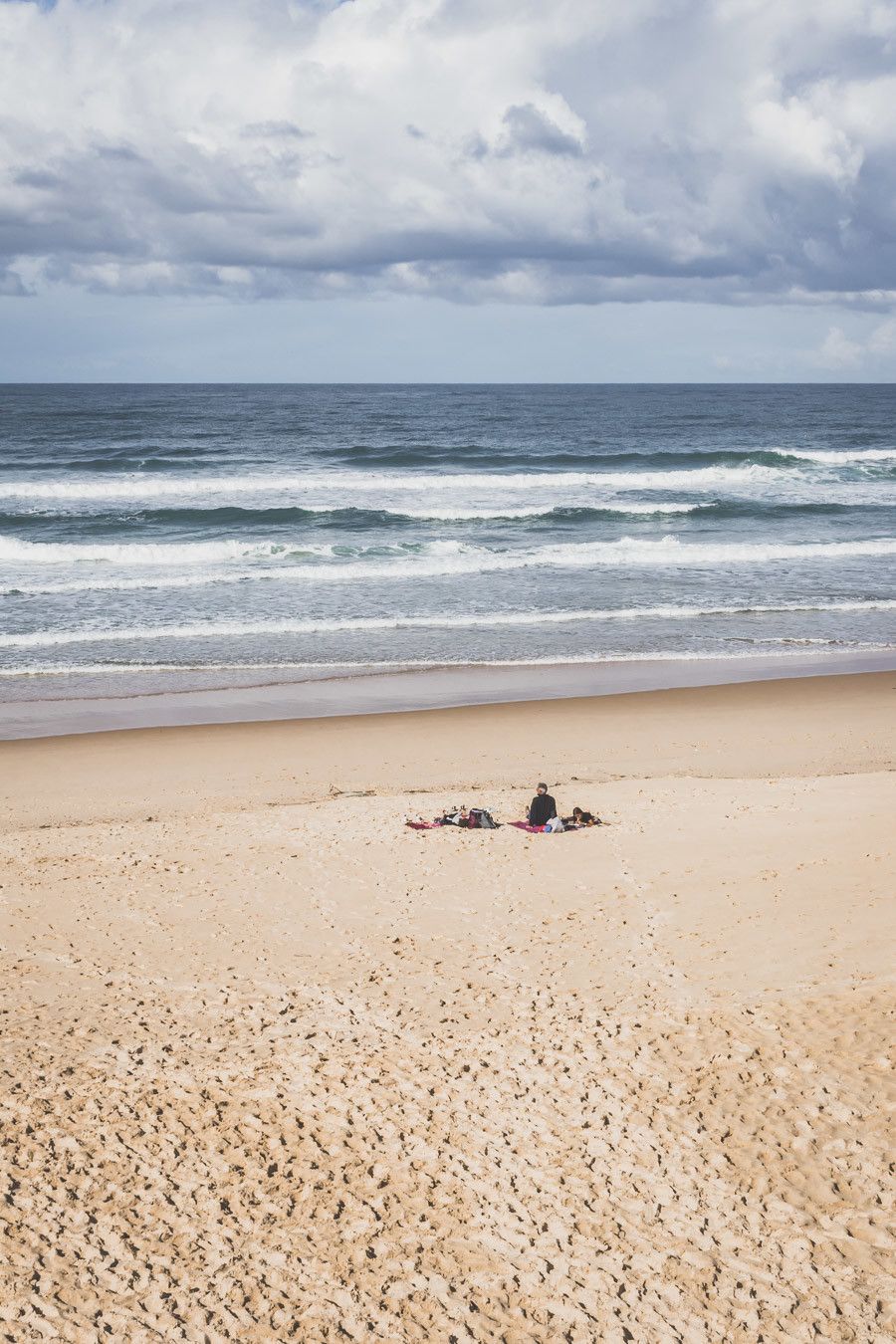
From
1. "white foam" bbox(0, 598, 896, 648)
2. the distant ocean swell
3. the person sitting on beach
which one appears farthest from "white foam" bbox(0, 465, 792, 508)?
the person sitting on beach

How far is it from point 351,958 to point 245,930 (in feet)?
3.42

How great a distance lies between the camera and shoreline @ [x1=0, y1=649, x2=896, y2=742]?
16.0 m

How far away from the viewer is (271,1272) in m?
5.59

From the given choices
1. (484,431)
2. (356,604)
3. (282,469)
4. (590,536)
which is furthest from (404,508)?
(484,431)

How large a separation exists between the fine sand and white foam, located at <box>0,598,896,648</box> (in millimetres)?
7828

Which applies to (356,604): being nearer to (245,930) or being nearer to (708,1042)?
(245,930)

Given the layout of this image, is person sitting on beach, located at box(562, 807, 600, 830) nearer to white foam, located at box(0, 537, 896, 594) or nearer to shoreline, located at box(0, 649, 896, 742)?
shoreline, located at box(0, 649, 896, 742)

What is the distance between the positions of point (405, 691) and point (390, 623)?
4.64 meters

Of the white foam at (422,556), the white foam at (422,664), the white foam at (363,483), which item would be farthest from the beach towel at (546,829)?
the white foam at (363,483)

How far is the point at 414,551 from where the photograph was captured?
98.0 feet

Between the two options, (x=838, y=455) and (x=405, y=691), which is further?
(x=838, y=455)

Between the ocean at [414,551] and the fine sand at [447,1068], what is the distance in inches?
288

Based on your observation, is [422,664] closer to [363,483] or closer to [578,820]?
[578,820]

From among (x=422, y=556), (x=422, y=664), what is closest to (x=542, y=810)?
(x=422, y=664)
